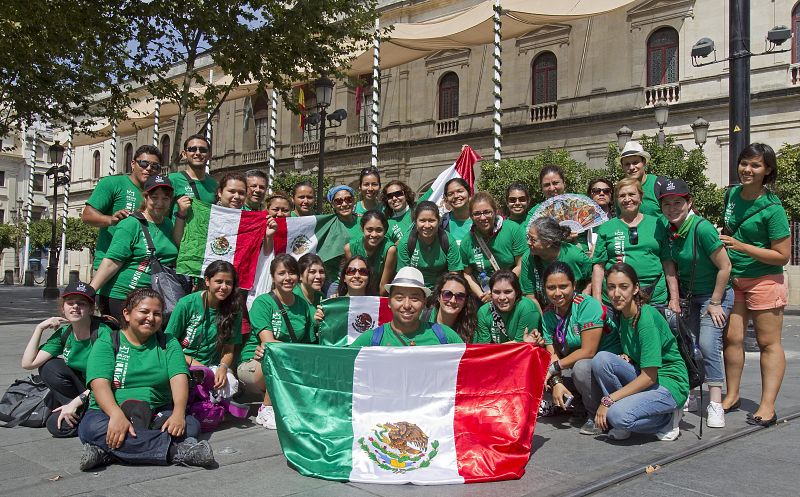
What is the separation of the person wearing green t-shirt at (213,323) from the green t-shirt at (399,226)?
174cm

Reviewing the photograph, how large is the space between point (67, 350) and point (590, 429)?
4007mm

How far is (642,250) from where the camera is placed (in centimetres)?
572

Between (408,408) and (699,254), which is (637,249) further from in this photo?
(408,408)

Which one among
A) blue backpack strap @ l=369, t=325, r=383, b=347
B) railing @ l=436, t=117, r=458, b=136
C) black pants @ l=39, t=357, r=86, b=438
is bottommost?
black pants @ l=39, t=357, r=86, b=438

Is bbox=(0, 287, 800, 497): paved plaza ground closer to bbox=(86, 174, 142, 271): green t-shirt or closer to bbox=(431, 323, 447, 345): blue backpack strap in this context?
bbox=(431, 323, 447, 345): blue backpack strap

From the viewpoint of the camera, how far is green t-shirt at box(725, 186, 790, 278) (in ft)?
17.8

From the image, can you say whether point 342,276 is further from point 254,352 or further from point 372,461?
point 372,461

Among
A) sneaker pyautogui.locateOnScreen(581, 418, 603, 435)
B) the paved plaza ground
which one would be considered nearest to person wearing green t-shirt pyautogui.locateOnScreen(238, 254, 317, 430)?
the paved plaza ground

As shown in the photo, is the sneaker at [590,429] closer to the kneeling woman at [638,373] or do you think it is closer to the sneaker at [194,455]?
the kneeling woman at [638,373]

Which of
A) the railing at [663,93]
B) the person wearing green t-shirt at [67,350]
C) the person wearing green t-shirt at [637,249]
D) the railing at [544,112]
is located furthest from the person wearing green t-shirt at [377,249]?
the railing at [544,112]

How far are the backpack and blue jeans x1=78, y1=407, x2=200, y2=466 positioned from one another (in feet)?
4.02

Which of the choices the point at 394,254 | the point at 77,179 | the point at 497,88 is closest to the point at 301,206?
the point at 394,254

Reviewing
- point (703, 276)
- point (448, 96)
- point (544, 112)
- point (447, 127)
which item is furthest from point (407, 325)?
point (448, 96)

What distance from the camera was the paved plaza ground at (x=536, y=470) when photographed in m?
3.95
